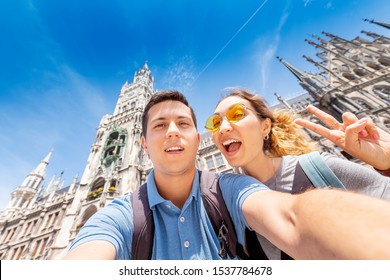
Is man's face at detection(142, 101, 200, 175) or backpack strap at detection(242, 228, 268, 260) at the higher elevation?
man's face at detection(142, 101, 200, 175)

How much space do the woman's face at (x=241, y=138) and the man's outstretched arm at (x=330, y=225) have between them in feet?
4.02

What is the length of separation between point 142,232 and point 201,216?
2.17 feet

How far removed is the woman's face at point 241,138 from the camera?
8.36 feet

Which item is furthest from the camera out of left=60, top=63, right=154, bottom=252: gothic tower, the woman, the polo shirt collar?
left=60, top=63, right=154, bottom=252: gothic tower

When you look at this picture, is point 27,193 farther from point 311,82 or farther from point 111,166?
point 311,82

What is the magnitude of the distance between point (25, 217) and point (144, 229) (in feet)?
101

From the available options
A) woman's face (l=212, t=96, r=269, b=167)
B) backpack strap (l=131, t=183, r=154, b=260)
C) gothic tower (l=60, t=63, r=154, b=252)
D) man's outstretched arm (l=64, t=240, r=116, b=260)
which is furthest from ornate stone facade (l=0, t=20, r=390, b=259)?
man's outstretched arm (l=64, t=240, r=116, b=260)

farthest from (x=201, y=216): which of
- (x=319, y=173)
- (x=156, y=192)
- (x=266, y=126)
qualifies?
(x=266, y=126)

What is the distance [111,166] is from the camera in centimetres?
2128

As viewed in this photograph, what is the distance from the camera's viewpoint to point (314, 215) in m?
→ 0.96

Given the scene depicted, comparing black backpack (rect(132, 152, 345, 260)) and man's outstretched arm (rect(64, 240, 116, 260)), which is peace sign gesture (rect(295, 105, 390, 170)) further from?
man's outstretched arm (rect(64, 240, 116, 260))

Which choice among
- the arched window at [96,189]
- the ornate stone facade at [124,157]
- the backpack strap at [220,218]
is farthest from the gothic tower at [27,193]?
the backpack strap at [220,218]

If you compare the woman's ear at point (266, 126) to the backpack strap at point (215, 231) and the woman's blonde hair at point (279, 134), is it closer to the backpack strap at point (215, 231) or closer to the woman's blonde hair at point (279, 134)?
the woman's blonde hair at point (279, 134)

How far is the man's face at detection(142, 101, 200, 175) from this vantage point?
2377 mm
